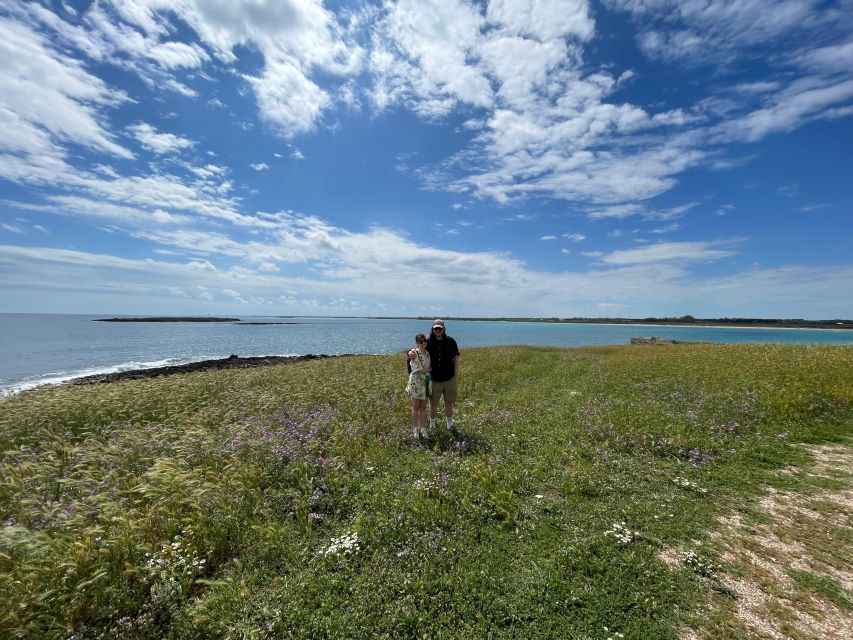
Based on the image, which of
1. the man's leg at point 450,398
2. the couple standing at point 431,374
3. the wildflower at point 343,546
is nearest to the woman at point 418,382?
the couple standing at point 431,374

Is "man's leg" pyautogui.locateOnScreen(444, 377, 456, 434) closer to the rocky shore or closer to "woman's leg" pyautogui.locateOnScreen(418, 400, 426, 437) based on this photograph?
"woman's leg" pyautogui.locateOnScreen(418, 400, 426, 437)

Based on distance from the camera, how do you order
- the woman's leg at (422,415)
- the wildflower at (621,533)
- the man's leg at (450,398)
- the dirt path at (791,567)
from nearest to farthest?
the dirt path at (791,567) → the wildflower at (621,533) → the woman's leg at (422,415) → the man's leg at (450,398)

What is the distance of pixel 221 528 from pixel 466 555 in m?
4.48

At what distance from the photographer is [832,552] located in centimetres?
583

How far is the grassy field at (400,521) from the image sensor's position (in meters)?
4.71

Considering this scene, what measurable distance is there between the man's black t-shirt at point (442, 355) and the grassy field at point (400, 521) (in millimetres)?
2128

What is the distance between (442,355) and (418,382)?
3.97ft

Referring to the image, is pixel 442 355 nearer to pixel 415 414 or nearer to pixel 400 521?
pixel 415 414

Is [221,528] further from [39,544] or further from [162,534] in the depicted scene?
[39,544]

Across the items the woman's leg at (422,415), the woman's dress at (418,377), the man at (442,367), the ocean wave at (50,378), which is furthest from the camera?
the ocean wave at (50,378)

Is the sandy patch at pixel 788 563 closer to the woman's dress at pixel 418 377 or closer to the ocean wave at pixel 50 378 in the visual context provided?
the woman's dress at pixel 418 377

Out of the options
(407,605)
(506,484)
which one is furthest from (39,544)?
(506,484)

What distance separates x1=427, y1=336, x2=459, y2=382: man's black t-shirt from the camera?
464 inches

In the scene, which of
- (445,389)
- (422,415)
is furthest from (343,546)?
(445,389)
